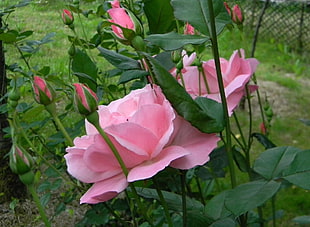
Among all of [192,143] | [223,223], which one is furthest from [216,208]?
[192,143]

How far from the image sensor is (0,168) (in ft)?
5.36

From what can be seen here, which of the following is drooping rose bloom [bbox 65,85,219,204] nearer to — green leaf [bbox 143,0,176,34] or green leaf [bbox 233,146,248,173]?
green leaf [bbox 143,0,176,34]

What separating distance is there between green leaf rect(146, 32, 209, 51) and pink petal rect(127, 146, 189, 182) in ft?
0.42

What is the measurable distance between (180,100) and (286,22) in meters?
4.05

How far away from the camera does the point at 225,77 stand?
603 millimetres

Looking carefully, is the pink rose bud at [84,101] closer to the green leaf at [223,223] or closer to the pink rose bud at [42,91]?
the pink rose bud at [42,91]

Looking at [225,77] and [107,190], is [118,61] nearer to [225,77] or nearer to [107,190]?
[225,77]

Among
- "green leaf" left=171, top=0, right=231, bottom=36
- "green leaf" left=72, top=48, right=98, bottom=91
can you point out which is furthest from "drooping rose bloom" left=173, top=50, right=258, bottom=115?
"green leaf" left=72, top=48, right=98, bottom=91

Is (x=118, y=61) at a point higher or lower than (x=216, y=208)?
higher

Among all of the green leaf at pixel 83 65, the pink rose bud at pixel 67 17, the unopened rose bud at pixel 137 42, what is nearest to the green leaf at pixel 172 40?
the unopened rose bud at pixel 137 42

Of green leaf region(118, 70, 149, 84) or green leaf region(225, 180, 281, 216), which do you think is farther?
green leaf region(118, 70, 149, 84)

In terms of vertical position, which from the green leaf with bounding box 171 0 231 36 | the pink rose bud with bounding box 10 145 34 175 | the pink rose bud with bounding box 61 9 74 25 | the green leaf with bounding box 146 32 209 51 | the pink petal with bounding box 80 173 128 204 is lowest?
the pink petal with bounding box 80 173 128 204

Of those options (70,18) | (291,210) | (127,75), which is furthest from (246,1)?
(127,75)

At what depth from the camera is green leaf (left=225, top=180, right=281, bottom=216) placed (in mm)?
466
